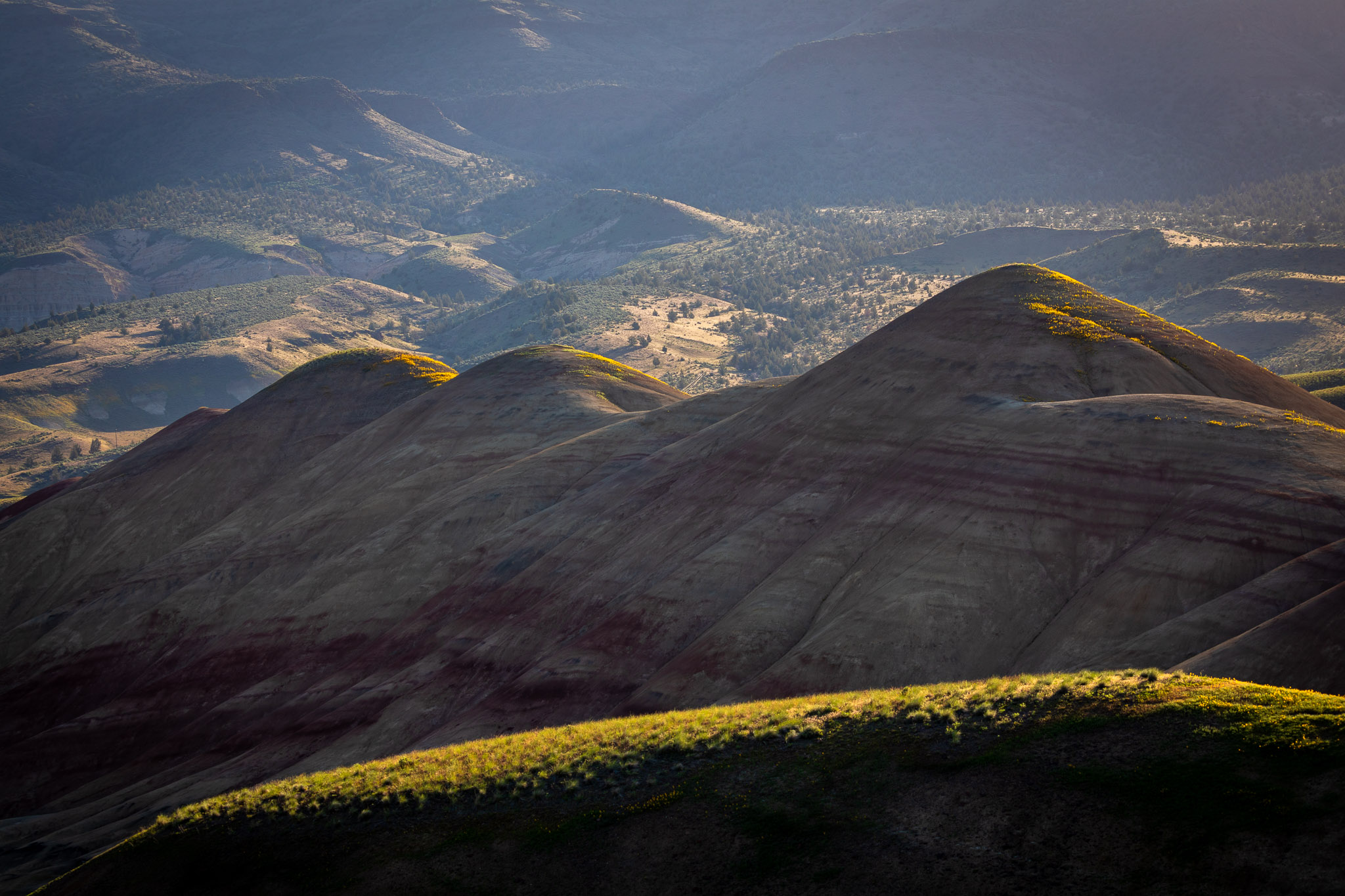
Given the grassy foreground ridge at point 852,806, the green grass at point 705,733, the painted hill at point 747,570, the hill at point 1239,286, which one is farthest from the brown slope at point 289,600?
the hill at point 1239,286

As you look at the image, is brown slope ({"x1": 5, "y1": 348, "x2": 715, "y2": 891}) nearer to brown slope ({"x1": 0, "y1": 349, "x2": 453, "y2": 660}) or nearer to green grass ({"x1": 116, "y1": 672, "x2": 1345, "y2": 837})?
brown slope ({"x1": 0, "y1": 349, "x2": 453, "y2": 660})

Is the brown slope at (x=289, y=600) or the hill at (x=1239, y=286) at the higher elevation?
the hill at (x=1239, y=286)

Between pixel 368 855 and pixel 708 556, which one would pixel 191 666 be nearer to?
pixel 708 556

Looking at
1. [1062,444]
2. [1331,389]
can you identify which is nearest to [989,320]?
[1062,444]

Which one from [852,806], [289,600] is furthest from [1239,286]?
[852,806]

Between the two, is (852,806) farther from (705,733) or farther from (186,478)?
(186,478)

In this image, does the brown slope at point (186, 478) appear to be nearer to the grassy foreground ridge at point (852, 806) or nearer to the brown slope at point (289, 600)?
the brown slope at point (289, 600)
